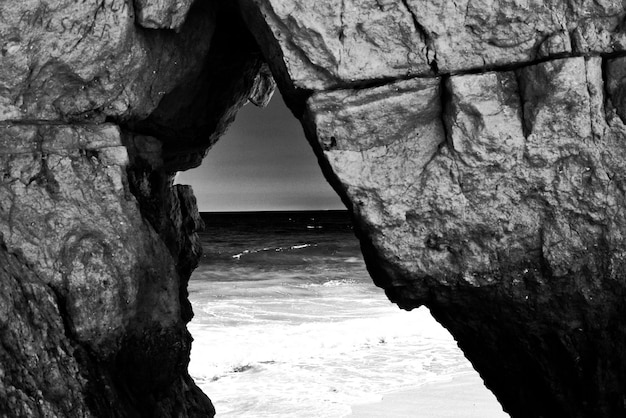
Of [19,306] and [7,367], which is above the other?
[19,306]

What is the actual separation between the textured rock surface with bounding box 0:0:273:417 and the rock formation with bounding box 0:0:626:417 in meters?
0.02

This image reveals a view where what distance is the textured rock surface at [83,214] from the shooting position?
475 cm

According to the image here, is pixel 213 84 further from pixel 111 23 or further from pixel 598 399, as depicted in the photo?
pixel 598 399

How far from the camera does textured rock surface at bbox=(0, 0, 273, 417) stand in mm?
4754

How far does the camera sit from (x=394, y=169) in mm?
5527

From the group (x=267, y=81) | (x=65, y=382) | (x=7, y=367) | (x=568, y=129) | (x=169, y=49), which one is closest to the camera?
(x=7, y=367)

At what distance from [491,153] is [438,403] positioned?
4670 mm

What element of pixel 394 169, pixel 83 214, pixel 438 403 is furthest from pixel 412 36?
pixel 438 403

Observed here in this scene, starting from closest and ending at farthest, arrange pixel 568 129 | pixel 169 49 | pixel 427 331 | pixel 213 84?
pixel 568 129 → pixel 169 49 → pixel 213 84 → pixel 427 331

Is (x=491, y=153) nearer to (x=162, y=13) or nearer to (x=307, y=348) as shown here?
(x=162, y=13)

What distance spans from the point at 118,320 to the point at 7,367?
0.98 meters

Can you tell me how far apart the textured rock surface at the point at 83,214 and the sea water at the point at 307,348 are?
3725mm

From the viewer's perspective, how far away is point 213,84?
24.3ft

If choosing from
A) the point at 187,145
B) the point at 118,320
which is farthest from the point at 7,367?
the point at 187,145
